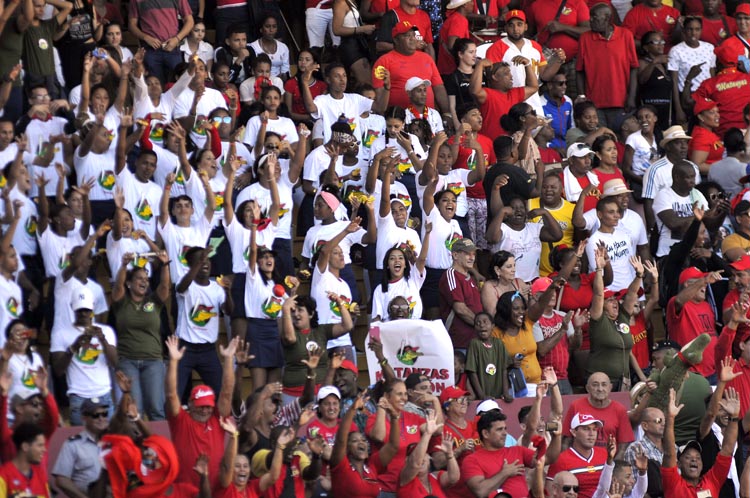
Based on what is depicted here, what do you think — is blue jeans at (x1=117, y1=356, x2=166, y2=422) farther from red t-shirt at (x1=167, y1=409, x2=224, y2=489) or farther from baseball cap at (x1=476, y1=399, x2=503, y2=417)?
baseball cap at (x1=476, y1=399, x2=503, y2=417)

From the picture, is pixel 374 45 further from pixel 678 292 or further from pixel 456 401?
pixel 456 401

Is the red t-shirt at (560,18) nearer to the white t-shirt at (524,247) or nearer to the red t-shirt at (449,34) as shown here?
the red t-shirt at (449,34)

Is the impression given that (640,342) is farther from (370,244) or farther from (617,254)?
(370,244)

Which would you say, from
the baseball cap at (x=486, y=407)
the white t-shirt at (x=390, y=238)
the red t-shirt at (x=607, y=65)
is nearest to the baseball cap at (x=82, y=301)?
the white t-shirt at (x=390, y=238)

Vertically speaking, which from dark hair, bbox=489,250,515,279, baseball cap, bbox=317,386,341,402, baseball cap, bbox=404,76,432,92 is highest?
baseball cap, bbox=404,76,432,92

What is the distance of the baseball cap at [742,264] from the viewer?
1527cm

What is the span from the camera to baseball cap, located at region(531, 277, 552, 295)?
48.8 ft

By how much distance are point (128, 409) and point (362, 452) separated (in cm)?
167

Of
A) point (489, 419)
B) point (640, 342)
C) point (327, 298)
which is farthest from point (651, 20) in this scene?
point (489, 419)

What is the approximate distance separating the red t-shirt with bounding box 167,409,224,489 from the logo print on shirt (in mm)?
1810

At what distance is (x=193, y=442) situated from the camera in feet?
40.4

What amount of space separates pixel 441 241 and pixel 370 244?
0.62 metres

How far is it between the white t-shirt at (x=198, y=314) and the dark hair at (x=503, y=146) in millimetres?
3437

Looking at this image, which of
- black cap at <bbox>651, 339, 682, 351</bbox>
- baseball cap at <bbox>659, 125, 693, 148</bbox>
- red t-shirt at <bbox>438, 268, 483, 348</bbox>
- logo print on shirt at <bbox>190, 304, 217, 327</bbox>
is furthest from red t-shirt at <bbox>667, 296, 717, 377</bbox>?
logo print on shirt at <bbox>190, 304, 217, 327</bbox>
